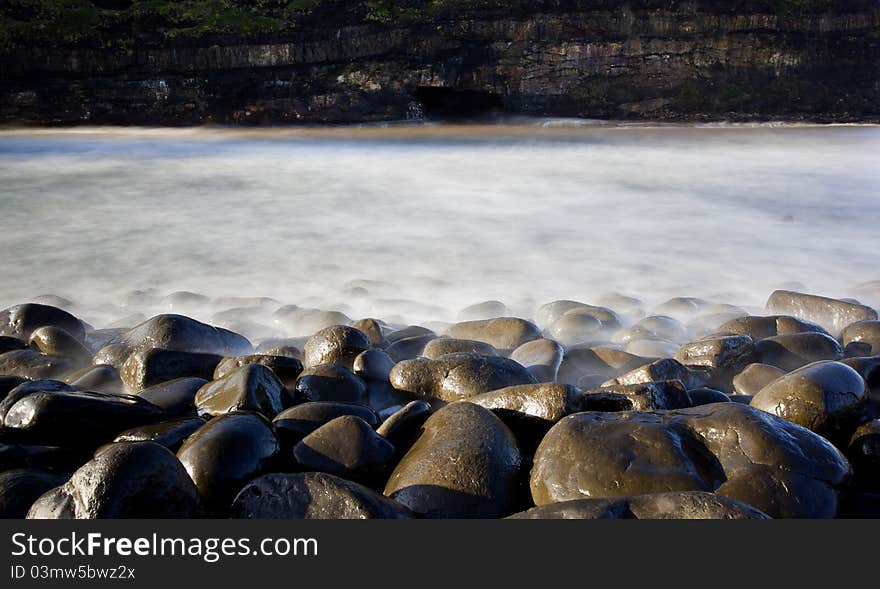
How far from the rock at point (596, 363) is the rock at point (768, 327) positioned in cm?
65

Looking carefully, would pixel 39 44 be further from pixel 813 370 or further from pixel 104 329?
pixel 813 370

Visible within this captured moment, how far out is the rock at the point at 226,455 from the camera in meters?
2.10

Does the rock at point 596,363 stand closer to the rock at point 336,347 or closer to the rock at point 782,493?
the rock at point 336,347

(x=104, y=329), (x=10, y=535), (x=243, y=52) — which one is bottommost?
(x=104, y=329)

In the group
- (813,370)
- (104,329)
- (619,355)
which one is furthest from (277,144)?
(813,370)

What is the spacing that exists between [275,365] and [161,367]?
20.7 inches

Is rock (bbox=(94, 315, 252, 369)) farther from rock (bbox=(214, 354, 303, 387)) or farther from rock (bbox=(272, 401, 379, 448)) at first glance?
rock (bbox=(272, 401, 379, 448))

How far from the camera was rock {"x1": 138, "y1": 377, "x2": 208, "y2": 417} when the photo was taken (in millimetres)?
2719

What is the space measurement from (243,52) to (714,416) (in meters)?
17.3

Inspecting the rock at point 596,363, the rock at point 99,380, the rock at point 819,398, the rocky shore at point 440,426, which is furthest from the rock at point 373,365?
the rock at point 819,398

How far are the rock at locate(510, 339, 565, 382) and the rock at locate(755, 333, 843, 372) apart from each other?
99cm

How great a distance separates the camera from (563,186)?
979cm

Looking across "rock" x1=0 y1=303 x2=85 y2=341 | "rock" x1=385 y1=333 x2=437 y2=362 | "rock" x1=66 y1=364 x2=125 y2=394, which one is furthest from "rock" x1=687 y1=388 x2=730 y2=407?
"rock" x1=0 y1=303 x2=85 y2=341

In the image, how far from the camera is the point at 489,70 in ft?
57.5
